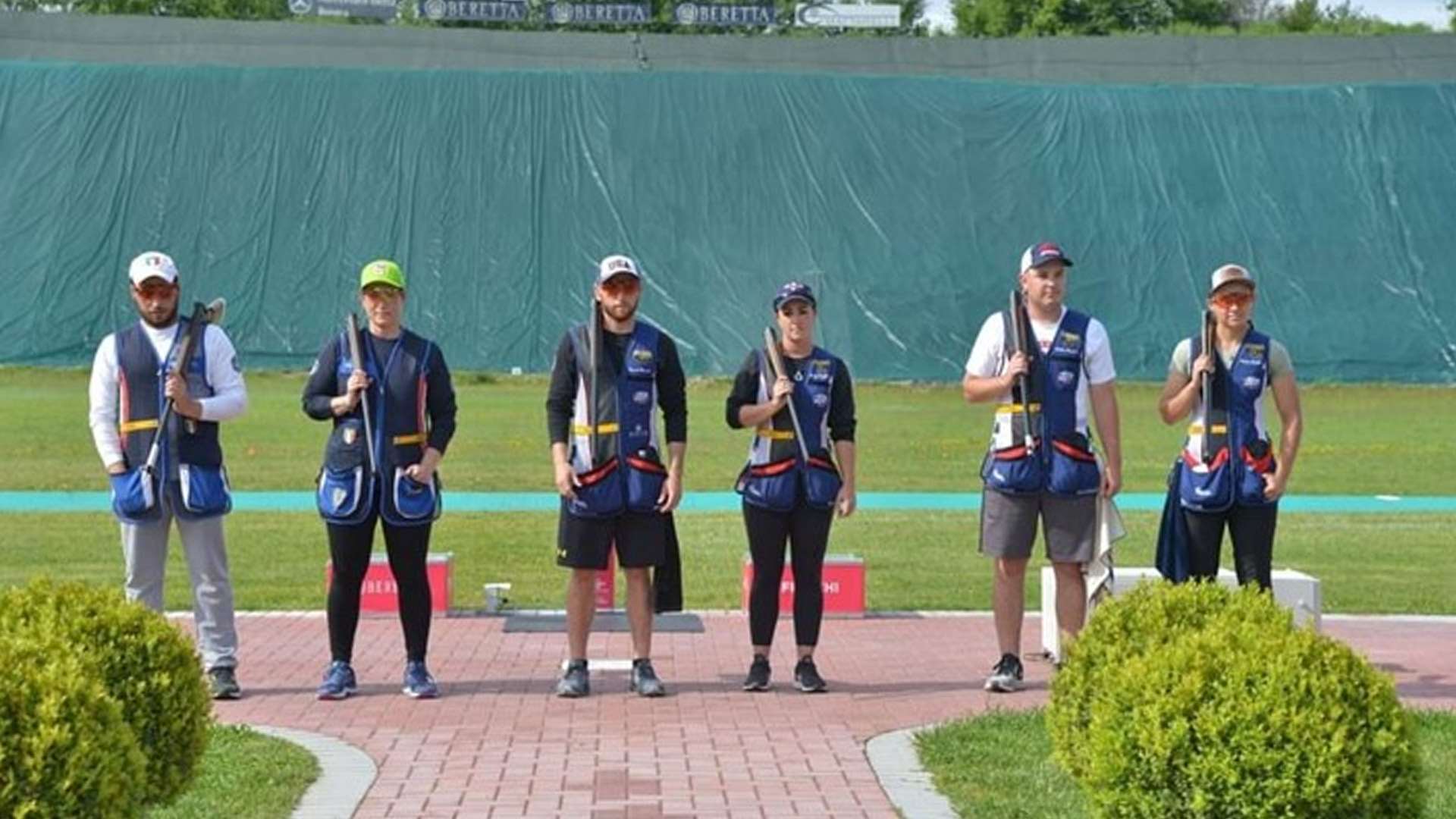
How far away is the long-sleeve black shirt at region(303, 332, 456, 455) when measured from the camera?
10.6 meters

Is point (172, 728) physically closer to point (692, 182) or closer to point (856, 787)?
point (856, 787)

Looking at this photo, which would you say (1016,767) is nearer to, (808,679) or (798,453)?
(808,679)

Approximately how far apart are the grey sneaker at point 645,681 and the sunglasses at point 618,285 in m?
1.58

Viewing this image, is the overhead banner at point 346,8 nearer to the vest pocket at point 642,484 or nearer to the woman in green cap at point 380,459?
the woman in green cap at point 380,459

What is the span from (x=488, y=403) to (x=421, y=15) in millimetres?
38258

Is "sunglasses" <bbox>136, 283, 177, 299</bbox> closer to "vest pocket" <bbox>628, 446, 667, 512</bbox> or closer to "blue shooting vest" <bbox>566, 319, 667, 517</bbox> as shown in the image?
"blue shooting vest" <bbox>566, 319, 667, 517</bbox>

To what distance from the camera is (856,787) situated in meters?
8.52

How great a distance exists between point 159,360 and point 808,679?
3.09 m

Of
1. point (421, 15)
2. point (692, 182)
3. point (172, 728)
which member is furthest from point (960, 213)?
point (172, 728)

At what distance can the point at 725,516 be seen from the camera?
1983 centimetres

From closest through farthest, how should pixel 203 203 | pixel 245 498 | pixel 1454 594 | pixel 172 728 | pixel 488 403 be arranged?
1. pixel 172 728
2. pixel 1454 594
3. pixel 245 498
4. pixel 488 403
5. pixel 203 203

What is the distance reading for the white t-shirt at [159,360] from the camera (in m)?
10.5

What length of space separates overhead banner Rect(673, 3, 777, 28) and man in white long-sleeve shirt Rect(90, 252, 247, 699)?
209ft

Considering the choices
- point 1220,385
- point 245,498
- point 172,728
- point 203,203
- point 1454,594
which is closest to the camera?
point 172,728
